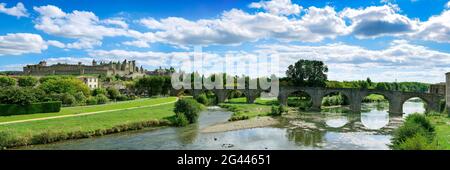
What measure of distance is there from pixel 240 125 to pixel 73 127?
14.3m

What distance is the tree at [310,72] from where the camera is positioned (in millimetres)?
76125

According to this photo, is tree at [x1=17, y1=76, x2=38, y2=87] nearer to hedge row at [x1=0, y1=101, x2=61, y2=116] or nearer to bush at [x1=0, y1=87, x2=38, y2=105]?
bush at [x1=0, y1=87, x2=38, y2=105]

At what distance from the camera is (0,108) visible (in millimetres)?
31281

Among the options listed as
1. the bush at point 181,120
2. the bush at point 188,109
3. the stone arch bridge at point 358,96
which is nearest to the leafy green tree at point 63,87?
the bush at point 188,109

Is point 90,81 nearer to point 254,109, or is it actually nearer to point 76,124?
point 254,109

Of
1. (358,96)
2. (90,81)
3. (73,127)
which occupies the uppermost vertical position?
(90,81)

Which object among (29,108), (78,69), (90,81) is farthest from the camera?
(78,69)

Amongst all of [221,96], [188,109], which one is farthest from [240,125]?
[221,96]

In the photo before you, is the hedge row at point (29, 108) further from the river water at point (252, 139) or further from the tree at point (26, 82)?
the tree at point (26, 82)

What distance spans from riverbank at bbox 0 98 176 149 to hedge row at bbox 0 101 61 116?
14.0ft

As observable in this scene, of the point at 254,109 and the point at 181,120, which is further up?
the point at 181,120

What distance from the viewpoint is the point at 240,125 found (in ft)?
115

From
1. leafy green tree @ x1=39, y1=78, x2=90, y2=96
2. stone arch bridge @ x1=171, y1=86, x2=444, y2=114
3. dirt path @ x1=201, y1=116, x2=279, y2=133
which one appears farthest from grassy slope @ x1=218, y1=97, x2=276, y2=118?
leafy green tree @ x1=39, y1=78, x2=90, y2=96

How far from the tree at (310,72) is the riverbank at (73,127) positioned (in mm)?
45793
